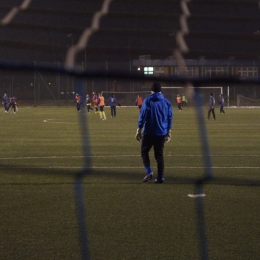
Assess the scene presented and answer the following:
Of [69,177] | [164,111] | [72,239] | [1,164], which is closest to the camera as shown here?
[72,239]

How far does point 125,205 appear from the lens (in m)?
9.36

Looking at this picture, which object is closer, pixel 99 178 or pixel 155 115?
pixel 155 115

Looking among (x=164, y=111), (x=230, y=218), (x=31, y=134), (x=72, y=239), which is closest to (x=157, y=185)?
(x=164, y=111)

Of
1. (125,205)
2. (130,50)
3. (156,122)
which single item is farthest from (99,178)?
(130,50)

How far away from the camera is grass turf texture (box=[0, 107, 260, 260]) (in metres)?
6.95

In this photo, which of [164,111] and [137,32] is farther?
[164,111]

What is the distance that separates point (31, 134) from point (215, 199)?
1562cm

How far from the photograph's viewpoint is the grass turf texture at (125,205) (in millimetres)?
6953

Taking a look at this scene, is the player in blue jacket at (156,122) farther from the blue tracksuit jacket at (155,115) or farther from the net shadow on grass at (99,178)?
the net shadow on grass at (99,178)

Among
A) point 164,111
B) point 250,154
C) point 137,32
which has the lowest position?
point 250,154

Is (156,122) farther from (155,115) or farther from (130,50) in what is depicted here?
(130,50)

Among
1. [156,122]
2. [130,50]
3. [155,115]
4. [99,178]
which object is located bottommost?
[99,178]

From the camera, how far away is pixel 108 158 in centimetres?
1578

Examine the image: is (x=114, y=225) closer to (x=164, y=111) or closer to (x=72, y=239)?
(x=72, y=239)
